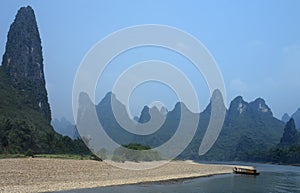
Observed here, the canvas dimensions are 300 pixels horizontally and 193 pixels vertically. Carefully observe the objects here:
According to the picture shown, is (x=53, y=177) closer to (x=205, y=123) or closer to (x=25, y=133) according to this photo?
(x=25, y=133)

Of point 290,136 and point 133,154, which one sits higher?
point 290,136

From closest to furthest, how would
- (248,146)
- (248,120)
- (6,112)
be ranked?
(6,112)
(248,146)
(248,120)

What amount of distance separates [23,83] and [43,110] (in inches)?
337

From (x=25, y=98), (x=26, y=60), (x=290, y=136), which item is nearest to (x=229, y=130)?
(x=290, y=136)

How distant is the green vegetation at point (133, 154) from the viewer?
225 ft

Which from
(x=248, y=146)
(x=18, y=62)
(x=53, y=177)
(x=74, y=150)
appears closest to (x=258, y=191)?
(x=53, y=177)

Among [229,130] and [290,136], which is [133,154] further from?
[229,130]

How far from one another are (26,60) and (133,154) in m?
45.2

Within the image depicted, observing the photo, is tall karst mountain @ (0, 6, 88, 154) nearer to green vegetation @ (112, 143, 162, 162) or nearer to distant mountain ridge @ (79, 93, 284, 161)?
green vegetation @ (112, 143, 162, 162)

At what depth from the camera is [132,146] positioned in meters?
77.1

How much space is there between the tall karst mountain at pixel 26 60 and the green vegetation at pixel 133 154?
1167 inches

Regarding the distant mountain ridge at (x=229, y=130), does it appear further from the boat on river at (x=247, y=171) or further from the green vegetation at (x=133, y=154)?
the boat on river at (x=247, y=171)

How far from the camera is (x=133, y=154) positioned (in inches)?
2835

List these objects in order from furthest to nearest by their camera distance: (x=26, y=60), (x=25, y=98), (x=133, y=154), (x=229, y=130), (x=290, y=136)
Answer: (x=229, y=130) < (x=290, y=136) < (x=26, y=60) < (x=25, y=98) < (x=133, y=154)
